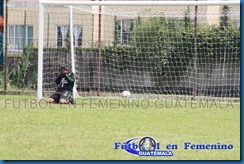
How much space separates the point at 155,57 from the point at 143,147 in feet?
40.8

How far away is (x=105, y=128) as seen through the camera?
1267cm

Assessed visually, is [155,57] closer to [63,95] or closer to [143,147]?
[63,95]

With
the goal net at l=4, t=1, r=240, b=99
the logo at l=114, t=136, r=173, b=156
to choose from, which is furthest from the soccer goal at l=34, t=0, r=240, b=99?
the logo at l=114, t=136, r=173, b=156

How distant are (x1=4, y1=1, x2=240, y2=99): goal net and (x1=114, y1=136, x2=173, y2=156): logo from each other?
10.9 meters

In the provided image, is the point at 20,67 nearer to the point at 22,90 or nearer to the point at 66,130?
the point at 22,90

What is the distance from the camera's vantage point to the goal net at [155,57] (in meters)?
22.0

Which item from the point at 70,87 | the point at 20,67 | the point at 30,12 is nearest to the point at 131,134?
the point at 70,87

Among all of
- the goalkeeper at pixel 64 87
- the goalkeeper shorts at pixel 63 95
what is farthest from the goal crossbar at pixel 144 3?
the goalkeeper shorts at pixel 63 95

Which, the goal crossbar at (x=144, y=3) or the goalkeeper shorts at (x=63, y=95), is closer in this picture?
the goal crossbar at (x=144, y=3)

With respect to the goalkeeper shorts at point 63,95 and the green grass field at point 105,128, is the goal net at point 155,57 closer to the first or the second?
the goalkeeper shorts at point 63,95

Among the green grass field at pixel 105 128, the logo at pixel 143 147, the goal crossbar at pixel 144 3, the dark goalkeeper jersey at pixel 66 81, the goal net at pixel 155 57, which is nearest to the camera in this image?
the logo at pixel 143 147

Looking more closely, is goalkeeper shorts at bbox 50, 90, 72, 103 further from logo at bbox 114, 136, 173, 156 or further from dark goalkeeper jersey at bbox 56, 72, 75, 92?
logo at bbox 114, 136, 173, 156

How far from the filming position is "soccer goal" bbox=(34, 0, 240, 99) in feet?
72.2

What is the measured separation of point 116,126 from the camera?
1298 centimetres
